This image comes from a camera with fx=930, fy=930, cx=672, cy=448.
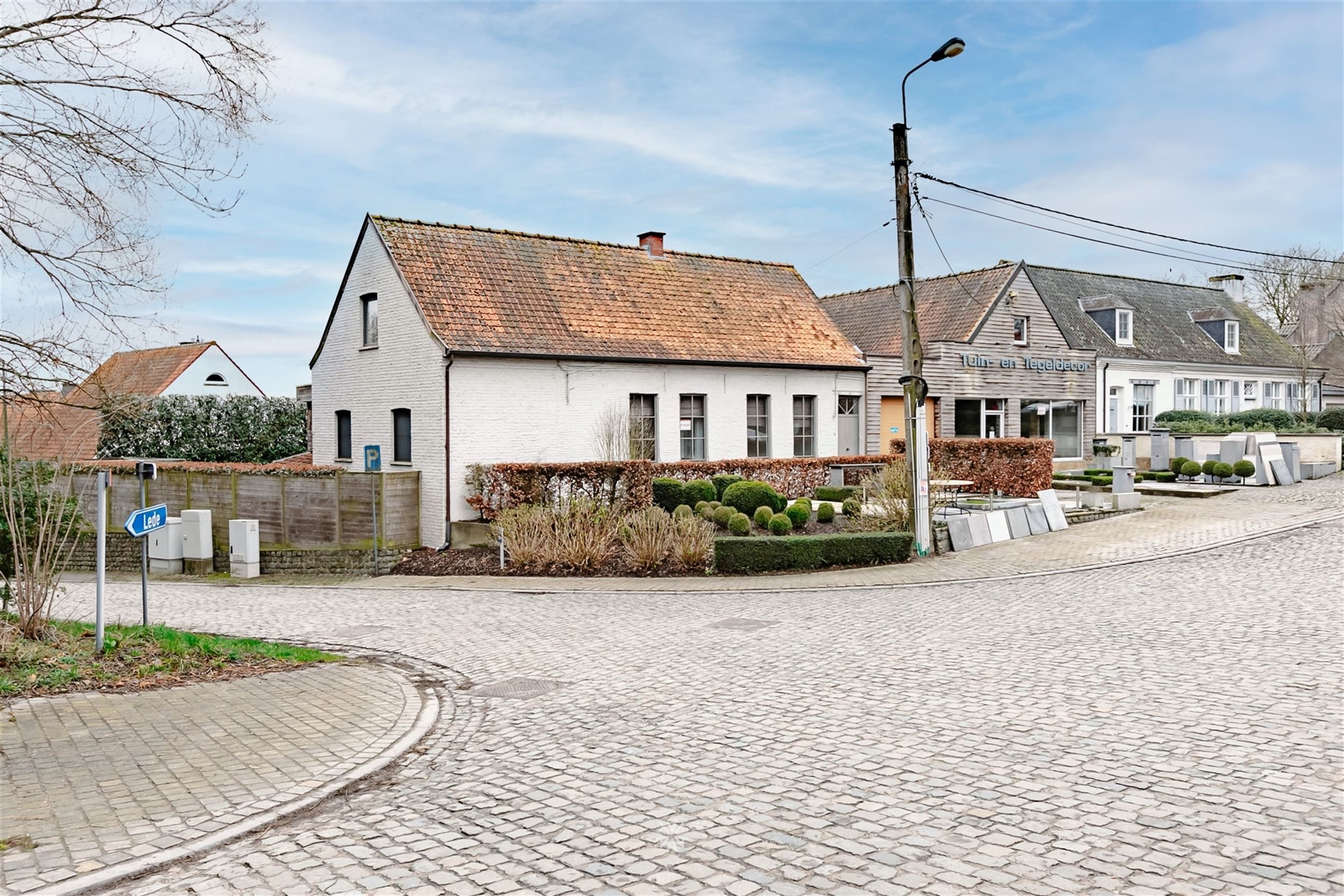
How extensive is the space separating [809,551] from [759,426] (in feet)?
30.5

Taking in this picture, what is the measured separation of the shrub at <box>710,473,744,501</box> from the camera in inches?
814

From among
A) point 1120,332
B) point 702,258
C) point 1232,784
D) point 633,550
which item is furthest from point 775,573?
point 1120,332

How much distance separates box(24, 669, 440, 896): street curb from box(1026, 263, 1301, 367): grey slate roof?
34.3 metres

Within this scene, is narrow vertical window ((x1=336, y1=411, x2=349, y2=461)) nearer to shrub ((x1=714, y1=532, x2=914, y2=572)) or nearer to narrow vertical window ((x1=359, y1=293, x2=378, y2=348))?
narrow vertical window ((x1=359, y1=293, x2=378, y2=348))

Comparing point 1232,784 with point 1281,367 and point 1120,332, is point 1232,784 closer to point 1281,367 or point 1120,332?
point 1120,332

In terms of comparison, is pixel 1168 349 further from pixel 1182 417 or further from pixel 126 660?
pixel 126 660

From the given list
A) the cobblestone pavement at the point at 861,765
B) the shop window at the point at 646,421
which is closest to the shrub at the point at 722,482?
the shop window at the point at 646,421

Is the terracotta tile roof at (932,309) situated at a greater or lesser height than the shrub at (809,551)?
greater

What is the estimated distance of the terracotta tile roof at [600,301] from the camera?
20781 mm

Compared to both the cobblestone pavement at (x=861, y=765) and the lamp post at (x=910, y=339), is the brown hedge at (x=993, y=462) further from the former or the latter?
the cobblestone pavement at (x=861, y=765)

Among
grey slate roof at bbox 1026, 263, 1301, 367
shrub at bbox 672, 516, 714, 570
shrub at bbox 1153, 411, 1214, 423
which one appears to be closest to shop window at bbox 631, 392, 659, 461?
shrub at bbox 672, 516, 714, 570

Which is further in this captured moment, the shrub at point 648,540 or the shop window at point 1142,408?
the shop window at point 1142,408

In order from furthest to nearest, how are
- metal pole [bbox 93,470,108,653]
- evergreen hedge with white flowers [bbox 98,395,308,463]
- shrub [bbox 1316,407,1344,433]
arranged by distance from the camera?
shrub [bbox 1316,407,1344,433] → evergreen hedge with white flowers [bbox 98,395,308,463] → metal pole [bbox 93,470,108,653]

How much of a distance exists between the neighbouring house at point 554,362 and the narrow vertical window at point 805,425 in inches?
1.5
